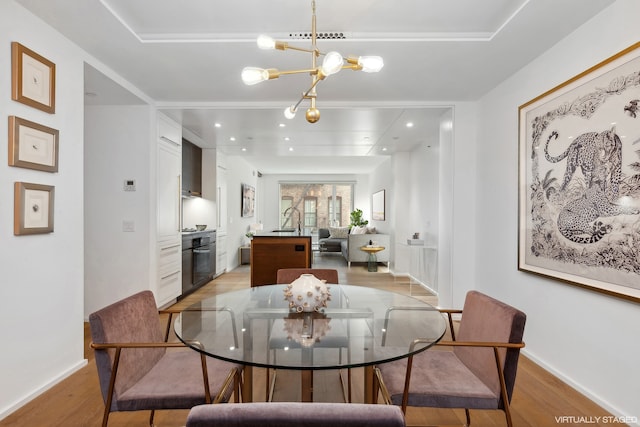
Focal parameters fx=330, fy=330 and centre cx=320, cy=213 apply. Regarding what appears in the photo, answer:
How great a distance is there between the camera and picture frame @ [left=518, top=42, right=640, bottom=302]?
183 cm

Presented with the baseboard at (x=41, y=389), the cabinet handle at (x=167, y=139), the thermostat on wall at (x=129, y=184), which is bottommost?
the baseboard at (x=41, y=389)

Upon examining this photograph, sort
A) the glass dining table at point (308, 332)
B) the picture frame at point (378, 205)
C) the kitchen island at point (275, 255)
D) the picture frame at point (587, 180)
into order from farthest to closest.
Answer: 1. the picture frame at point (378, 205)
2. the kitchen island at point (275, 255)
3. the picture frame at point (587, 180)
4. the glass dining table at point (308, 332)

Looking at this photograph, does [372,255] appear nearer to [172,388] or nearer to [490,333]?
[490,333]

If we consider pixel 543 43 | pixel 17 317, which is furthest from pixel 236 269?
pixel 543 43

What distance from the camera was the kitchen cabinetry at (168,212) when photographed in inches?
152

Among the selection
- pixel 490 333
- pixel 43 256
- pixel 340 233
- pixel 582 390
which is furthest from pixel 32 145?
pixel 340 233

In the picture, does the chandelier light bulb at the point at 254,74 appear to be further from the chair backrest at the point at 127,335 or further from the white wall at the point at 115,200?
the white wall at the point at 115,200

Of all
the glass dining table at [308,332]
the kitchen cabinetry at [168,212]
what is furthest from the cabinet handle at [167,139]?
the glass dining table at [308,332]

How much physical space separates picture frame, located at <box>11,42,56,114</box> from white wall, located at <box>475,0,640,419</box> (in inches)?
140

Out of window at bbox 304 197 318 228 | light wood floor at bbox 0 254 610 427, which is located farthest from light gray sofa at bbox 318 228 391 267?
light wood floor at bbox 0 254 610 427

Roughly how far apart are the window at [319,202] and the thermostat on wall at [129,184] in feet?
24.5

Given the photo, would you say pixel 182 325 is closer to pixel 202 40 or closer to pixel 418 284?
pixel 202 40

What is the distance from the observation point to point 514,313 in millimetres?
1368

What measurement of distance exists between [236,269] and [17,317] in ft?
17.0
